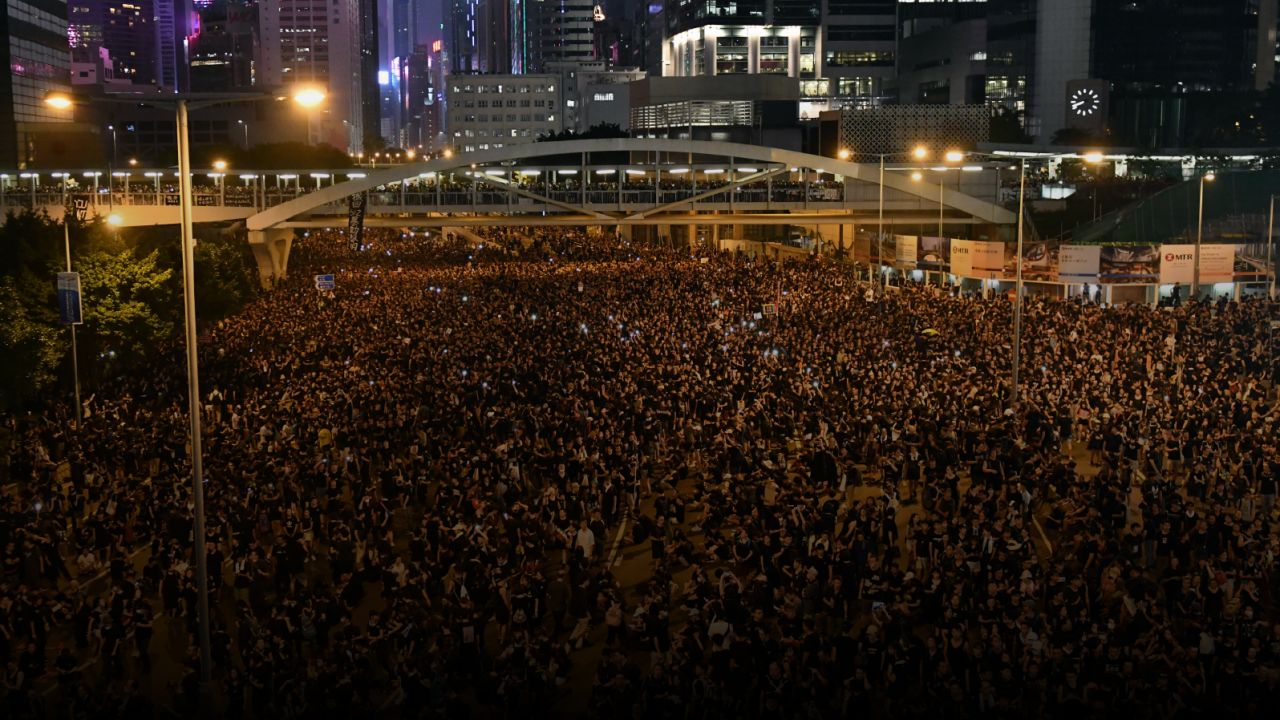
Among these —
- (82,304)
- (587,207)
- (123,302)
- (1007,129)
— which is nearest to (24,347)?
(82,304)

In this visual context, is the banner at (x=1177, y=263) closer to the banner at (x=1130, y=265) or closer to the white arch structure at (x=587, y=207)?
the banner at (x=1130, y=265)

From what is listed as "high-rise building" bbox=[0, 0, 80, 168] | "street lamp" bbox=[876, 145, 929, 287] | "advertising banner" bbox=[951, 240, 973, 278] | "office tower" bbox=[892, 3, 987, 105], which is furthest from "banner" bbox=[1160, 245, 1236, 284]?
"high-rise building" bbox=[0, 0, 80, 168]

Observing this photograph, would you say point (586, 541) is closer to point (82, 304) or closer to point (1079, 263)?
point (82, 304)

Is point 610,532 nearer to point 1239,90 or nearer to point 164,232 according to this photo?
point 164,232

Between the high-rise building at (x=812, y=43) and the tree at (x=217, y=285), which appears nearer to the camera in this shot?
the tree at (x=217, y=285)

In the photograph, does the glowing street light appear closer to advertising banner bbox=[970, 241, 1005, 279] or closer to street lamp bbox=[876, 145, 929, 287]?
advertising banner bbox=[970, 241, 1005, 279]

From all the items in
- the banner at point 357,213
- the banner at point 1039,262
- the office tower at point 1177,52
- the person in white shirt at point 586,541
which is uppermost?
the office tower at point 1177,52

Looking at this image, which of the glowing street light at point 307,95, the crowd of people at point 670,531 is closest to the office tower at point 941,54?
the crowd of people at point 670,531
